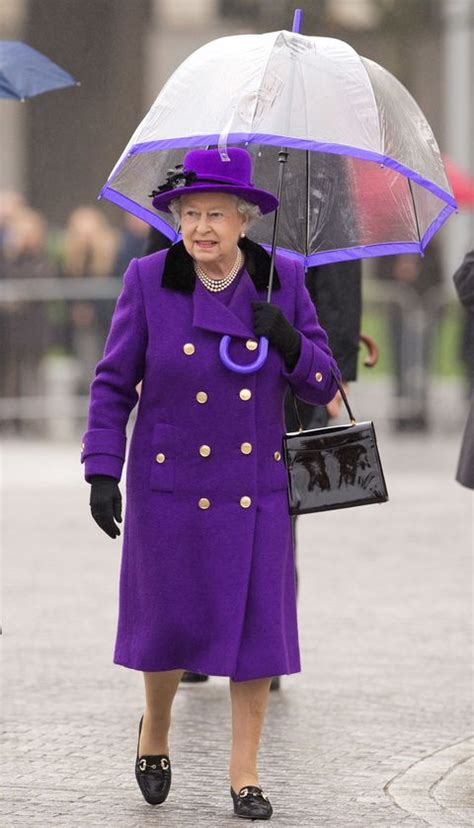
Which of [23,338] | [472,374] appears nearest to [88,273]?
[23,338]

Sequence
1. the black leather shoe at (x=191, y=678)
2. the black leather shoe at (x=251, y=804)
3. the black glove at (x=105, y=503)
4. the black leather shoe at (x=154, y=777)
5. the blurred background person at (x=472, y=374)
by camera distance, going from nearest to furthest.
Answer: the black glove at (x=105, y=503) < the black leather shoe at (x=251, y=804) < the black leather shoe at (x=154, y=777) < the blurred background person at (x=472, y=374) < the black leather shoe at (x=191, y=678)

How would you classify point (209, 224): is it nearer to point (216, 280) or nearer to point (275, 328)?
point (216, 280)

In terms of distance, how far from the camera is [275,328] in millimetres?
5230

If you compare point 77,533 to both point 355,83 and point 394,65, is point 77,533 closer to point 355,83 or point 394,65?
point 355,83

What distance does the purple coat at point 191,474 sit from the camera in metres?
5.25

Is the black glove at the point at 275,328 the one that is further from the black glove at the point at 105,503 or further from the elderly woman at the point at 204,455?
the black glove at the point at 105,503

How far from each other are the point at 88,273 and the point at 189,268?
39.9 ft

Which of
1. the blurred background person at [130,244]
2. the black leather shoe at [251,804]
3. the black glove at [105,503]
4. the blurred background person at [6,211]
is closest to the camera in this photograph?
the black glove at [105,503]

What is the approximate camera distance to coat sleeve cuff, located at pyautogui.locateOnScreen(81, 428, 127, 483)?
521 cm

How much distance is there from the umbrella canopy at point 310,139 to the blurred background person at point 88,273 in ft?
33.8

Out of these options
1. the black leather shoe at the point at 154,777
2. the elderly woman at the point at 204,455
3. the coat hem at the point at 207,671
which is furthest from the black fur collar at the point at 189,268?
the black leather shoe at the point at 154,777

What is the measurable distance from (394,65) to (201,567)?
80.1 feet

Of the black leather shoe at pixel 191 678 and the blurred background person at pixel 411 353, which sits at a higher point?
the blurred background person at pixel 411 353

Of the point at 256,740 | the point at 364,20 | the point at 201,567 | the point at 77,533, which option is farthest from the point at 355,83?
the point at 364,20
